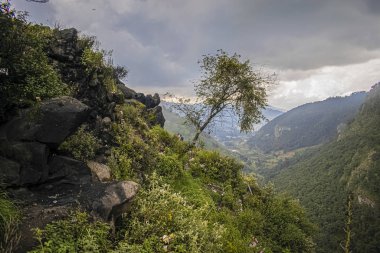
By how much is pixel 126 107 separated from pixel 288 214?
1525cm

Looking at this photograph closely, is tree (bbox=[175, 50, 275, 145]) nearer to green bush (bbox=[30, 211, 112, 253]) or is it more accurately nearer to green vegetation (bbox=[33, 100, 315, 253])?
green vegetation (bbox=[33, 100, 315, 253])

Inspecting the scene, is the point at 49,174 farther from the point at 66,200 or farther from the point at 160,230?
the point at 160,230

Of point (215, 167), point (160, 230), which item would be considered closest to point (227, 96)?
point (215, 167)

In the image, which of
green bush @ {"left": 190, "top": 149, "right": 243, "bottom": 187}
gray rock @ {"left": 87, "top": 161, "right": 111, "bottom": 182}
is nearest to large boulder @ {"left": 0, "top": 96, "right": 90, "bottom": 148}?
gray rock @ {"left": 87, "top": 161, "right": 111, "bottom": 182}

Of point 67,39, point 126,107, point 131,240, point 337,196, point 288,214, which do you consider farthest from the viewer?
point 337,196

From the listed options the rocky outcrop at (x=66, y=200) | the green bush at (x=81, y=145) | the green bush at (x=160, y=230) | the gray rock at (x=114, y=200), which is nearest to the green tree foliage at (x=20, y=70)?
the green bush at (x=81, y=145)

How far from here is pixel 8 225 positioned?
769 cm

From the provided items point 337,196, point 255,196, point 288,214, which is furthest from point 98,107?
point 337,196

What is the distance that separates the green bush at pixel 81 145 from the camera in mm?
13532

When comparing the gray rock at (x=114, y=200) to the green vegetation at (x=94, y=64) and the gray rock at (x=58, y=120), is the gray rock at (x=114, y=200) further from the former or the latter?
the green vegetation at (x=94, y=64)

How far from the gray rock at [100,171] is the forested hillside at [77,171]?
0.19 feet

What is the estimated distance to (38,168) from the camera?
11148mm

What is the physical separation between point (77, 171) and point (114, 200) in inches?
106

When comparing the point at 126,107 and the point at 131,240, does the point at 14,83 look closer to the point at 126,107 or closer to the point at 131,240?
the point at 131,240
